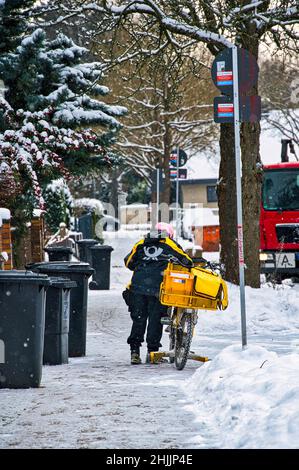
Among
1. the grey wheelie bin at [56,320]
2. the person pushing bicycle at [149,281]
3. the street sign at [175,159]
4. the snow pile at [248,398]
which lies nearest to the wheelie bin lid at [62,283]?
the grey wheelie bin at [56,320]

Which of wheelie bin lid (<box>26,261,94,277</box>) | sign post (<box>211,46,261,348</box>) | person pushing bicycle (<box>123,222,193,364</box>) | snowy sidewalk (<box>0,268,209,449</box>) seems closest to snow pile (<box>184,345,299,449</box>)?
snowy sidewalk (<box>0,268,209,449</box>)

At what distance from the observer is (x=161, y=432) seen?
7902 millimetres

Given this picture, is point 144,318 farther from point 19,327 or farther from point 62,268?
point 19,327

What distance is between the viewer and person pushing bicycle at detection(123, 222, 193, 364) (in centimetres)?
1284

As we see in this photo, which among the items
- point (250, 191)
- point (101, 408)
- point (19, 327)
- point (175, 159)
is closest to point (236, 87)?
point (19, 327)

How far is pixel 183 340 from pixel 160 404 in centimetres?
266

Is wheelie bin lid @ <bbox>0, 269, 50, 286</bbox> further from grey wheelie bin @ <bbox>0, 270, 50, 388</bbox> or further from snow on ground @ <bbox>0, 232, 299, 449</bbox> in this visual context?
snow on ground @ <bbox>0, 232, 299, 449</bbox>

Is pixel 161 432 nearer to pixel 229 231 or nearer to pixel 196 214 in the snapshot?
pixel 229 231

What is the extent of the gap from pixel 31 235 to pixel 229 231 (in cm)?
726

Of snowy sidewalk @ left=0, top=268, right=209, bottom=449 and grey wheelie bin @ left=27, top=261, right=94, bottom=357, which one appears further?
grey wheelie bin @ left=27, top=261, right=94, bottom=357

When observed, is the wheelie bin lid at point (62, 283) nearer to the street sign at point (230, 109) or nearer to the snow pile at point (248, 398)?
the snow pile at point (248, 398)

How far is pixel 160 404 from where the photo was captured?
9.38 m

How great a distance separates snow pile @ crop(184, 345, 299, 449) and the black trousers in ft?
6.33

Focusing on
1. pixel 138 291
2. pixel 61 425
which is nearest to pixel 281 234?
pixel 138 291
